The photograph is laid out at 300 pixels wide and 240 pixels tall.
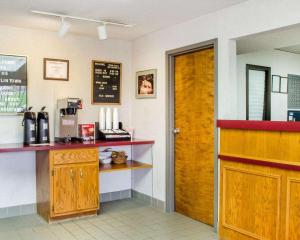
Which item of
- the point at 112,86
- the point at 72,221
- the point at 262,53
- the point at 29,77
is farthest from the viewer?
the point at 262,53

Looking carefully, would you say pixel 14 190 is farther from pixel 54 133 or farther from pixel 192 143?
pixel 192 143

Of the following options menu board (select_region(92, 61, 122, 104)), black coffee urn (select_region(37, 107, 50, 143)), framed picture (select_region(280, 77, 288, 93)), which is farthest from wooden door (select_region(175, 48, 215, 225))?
framed picture (select_region(280, 77, 288, 93))

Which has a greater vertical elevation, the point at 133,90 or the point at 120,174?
the point at 133,90

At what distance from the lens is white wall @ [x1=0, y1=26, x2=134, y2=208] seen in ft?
13.4

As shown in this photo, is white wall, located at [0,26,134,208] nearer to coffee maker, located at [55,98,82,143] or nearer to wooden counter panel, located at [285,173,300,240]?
coffee maker, located at [55,98,82,143]

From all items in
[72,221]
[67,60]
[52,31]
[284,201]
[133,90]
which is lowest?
[72,221]

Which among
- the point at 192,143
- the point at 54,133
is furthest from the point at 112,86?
the point at 192,143

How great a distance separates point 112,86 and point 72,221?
195 cm

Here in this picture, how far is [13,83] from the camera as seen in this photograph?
4086 mm

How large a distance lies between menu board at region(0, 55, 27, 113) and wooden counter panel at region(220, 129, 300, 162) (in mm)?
2508

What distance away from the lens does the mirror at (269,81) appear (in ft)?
17.4

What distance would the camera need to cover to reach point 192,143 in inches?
156

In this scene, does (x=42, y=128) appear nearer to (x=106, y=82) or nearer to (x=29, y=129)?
(x=29, y=129)

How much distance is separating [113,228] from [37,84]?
6.71 ft
